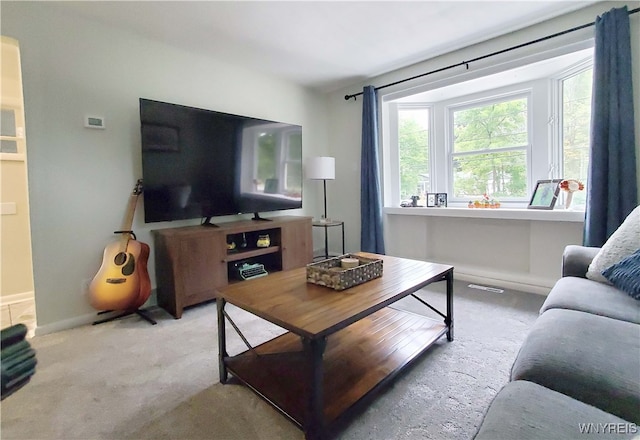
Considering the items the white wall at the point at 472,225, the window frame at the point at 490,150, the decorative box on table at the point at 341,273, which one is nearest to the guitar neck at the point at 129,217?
the decorative box on table at the point at 341,273

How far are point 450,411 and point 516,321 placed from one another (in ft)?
3.86

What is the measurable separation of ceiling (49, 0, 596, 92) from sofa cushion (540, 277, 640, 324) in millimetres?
2054

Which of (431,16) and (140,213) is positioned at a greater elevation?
(431,16)

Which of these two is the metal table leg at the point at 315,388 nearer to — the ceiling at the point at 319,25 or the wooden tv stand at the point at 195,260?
the wooden tv stand at the point at 195,260

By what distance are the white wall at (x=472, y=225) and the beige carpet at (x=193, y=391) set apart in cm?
86

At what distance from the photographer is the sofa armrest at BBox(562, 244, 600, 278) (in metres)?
1.73

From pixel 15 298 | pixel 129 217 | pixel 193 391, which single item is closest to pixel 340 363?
pixel 193 391

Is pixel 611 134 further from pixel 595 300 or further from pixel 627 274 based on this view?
pixel 595 300

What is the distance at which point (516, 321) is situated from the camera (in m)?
2.17

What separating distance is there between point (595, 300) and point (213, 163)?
8.85 feet

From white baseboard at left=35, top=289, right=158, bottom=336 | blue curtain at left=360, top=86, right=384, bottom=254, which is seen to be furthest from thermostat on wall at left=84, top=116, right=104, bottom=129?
blue curtain at left=360, top=86, right=384, bottom=254

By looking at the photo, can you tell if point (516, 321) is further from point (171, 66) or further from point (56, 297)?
point (171, 66)

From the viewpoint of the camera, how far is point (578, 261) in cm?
175

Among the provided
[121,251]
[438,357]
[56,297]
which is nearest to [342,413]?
[438,357]
